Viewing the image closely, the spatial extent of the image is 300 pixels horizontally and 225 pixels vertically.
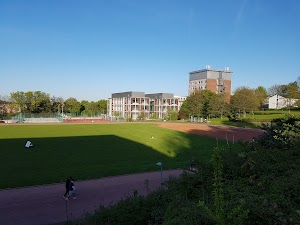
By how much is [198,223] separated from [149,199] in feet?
12.1

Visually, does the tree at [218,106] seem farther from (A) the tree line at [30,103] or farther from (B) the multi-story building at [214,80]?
(A) the tree line at [30,103]

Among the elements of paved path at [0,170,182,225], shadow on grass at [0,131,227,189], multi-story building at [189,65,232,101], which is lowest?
paved path at [0,170,182,225]

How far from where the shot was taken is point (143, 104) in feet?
345

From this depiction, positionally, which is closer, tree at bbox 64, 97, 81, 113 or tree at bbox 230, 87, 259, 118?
tree at bbox 230, 87, 259, 118

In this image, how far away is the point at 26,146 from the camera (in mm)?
30422

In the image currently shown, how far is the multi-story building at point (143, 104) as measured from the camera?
103562 millimetres

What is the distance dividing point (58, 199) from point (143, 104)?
9039cm

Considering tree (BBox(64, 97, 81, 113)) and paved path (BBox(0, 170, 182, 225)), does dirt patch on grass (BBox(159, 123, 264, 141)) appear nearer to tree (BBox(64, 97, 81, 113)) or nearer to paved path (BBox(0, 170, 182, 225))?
paved path (BBox(0, 170, 182, 225))

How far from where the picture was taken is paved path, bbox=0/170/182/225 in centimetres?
1266

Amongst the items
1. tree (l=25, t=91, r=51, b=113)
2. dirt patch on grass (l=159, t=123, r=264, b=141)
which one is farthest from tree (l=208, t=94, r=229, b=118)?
tree (l=25, t=91, r=51, b=113)

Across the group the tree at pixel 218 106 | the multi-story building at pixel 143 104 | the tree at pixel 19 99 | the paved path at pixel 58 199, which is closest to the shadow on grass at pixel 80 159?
the paved path at pixel 58 199

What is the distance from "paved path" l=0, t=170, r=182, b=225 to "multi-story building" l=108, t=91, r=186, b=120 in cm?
8047

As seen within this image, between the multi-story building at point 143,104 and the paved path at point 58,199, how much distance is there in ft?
264

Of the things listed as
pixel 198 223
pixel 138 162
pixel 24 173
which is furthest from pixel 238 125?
pixel 198 223
